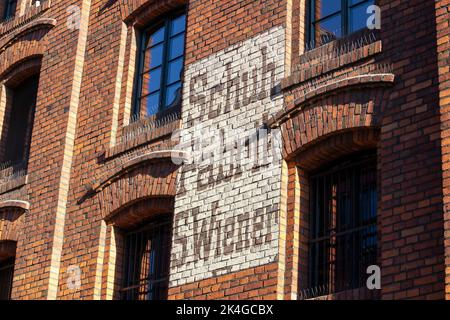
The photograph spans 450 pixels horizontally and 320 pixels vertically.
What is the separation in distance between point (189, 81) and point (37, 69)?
3.82m

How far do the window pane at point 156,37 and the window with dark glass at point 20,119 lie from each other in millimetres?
2490

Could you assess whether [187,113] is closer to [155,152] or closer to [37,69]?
[155,152]

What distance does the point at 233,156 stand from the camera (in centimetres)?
1195

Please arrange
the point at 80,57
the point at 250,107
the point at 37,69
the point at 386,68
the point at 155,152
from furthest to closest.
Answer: the point at 37,69
the point at 80,57
the point at 155,152
the point at 250,107
the point at 386,68

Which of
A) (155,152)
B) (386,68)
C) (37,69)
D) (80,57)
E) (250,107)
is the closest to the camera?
(386,68)

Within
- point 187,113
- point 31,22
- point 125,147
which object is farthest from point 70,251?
point 31,22

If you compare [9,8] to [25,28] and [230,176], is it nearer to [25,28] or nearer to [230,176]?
[25,28]

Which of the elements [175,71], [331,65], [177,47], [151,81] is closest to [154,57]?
[151,81]

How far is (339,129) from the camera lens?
1096 cm

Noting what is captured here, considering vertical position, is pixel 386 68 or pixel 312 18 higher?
pixel 312 18

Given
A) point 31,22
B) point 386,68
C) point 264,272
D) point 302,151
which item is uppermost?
point 31,22

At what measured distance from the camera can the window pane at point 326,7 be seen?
1210cm

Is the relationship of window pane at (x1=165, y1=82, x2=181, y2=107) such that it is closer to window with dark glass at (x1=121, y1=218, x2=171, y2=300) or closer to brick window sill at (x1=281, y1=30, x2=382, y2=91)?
window with dark glass at (x1=121, y1=218, x2=171, y2=300)

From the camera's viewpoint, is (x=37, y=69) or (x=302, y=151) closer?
(x=302, y=151)
